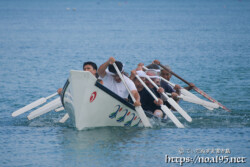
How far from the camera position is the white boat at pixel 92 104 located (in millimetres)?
13102

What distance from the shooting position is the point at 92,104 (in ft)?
44.0

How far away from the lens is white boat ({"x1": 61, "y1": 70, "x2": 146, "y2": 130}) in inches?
516

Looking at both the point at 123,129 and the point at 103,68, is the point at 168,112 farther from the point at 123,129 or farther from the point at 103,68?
the point at 103,68

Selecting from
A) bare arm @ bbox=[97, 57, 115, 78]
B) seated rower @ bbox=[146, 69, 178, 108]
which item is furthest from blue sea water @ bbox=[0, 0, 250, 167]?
bare arm @ bbox=[97, 57, 115, 78]

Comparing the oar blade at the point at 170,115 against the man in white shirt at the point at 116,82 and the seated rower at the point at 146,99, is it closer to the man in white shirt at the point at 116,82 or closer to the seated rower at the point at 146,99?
the seated rower at the point at 146,99

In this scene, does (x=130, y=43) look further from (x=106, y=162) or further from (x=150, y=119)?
(x=106, y=162)

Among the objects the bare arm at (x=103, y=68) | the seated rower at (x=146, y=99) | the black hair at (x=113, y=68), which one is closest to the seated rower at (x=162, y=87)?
the seated rower at (x=146, y=99)

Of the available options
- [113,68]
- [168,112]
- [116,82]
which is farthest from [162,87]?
[113,68]

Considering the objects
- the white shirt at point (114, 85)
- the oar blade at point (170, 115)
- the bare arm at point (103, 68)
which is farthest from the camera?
the oar blade at point (170, 115)

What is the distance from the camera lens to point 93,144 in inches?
526

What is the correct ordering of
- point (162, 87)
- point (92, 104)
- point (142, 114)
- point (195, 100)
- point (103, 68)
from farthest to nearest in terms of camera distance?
point (162, 87) → point (195, 100) → point (142, 114) → point (103, 68) → point (92, 104)

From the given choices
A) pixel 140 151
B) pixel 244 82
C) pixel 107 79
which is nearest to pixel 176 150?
pixel 140 151

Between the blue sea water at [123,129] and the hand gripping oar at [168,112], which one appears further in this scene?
the hand gripping oar at [168,112]

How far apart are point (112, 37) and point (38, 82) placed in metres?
32.1
